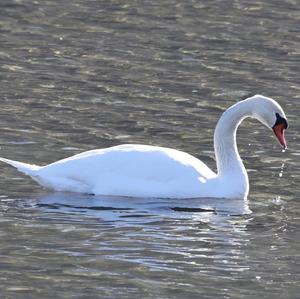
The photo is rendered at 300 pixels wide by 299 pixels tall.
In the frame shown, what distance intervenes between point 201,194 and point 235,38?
6991 mm

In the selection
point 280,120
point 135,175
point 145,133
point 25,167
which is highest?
point 280,120

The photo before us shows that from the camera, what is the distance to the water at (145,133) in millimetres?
9359

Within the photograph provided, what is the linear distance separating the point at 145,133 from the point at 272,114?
200 cm

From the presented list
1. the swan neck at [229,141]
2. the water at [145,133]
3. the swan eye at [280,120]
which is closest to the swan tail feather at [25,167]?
the water at [145,133]

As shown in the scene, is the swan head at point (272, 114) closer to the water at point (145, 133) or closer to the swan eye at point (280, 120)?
the swan eye at point (280, 120)

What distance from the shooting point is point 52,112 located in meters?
14.4

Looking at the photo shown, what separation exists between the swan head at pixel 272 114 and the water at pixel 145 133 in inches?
A: 17.4

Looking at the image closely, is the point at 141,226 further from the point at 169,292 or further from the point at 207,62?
the point at 207,62

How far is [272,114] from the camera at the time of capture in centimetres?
1212

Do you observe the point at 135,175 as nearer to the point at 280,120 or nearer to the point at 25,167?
the point at 25,167

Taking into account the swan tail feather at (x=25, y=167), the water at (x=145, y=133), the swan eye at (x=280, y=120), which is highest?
the swan eye at (x=280, y=120)

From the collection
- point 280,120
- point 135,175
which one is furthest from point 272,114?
point 135,175

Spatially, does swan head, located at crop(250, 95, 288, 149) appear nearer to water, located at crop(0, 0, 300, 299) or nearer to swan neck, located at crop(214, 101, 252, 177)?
swan neck, located at crop(214, 101, 252, 177)

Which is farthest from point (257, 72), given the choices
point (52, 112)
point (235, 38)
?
point (52, 112)
